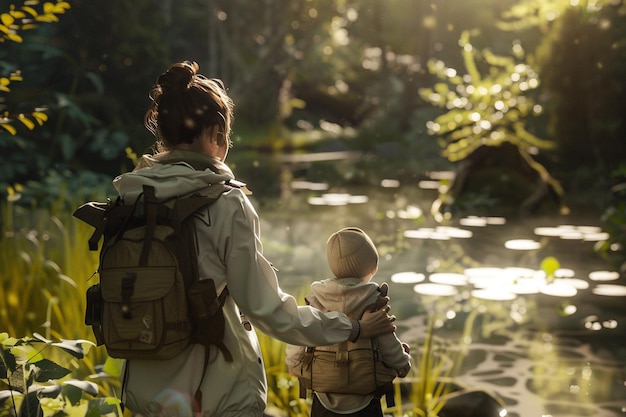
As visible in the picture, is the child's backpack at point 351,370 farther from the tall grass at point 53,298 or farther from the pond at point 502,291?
the pond at point 502,291

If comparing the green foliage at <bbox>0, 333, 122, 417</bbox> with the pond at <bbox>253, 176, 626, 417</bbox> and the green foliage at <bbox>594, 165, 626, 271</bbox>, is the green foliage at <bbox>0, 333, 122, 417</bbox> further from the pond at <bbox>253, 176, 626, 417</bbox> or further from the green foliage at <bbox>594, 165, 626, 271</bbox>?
the green foliage at <bbox>594, 165, 626, 271</bbox>

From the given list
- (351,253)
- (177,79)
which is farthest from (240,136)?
(177,79)

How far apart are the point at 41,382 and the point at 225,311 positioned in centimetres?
117

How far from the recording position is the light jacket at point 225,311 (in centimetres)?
231

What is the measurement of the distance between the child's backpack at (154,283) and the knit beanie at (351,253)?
621 millimetres

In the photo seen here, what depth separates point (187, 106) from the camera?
7.73 feet

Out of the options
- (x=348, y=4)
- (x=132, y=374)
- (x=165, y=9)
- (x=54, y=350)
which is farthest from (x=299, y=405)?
(x=348, y=4)

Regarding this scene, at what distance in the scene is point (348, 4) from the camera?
28797 millimetres

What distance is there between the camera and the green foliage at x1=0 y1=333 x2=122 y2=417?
3.10 meters

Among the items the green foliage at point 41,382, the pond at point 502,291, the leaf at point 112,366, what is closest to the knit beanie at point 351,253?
the green foliage at point 41,382

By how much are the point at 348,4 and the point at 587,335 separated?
937 inches

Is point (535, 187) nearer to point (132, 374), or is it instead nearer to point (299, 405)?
point (299, 405)

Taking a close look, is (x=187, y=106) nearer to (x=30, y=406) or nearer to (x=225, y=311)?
(x=225, y=311)

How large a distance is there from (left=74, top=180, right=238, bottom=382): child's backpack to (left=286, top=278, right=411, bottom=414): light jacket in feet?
2.01
